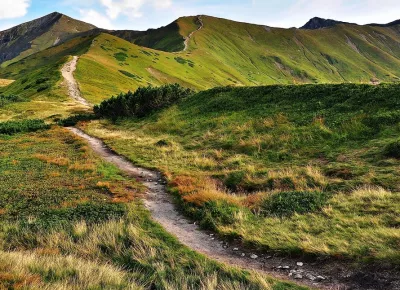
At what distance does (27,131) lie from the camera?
38.3 meters

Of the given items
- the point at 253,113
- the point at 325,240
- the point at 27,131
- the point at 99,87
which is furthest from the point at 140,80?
the point at 325,240

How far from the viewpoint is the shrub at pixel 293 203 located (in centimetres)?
1204

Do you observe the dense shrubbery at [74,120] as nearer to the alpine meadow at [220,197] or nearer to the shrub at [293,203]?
the alpine meadow at [220,197]

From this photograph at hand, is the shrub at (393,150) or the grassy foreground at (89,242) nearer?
the grassy foreground at (89,242)

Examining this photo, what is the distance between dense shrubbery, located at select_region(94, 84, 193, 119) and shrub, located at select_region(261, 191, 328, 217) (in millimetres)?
29879

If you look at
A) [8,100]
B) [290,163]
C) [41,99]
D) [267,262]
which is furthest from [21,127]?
[267,262]

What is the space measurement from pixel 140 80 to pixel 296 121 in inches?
3245

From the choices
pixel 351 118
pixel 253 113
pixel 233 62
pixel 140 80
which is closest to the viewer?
pixel 351 118

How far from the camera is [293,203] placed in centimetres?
1250

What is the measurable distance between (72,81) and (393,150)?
78178 millimetres

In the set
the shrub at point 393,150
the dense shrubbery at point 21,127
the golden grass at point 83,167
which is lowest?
the dense shrubbery at point 21,127

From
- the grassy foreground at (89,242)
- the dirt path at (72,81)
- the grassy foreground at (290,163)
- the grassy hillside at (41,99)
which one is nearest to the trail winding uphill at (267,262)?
the grassy foreground at (290,163)

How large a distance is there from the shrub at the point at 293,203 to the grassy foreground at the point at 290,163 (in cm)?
4

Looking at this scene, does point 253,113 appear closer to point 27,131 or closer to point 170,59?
point 27,131
